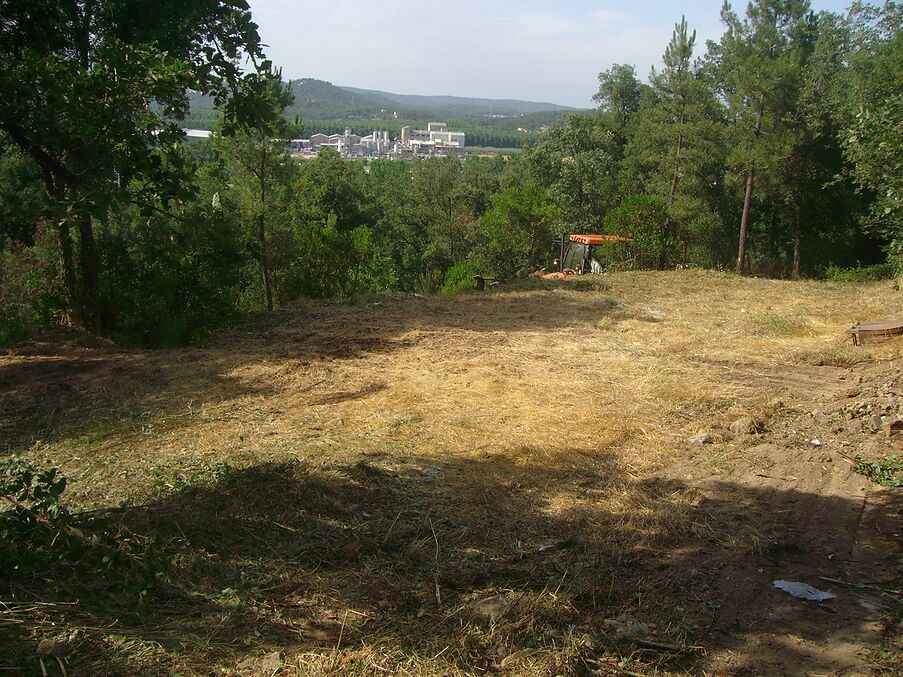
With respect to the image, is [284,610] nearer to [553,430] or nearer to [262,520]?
[262,520]

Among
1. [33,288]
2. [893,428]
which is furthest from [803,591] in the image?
[33,288]

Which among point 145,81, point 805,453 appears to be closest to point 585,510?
point 805,453

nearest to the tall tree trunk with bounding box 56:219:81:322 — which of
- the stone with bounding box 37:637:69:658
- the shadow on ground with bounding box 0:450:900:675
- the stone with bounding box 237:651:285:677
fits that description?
the shadow on ground with bounding box 0:450:900:675

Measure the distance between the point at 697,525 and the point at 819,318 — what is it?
24.7 ft

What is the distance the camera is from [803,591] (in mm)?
3096

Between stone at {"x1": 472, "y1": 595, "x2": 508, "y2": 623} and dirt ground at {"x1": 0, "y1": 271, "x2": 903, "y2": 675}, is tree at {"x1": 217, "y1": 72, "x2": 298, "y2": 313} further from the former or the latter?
stone at {"x1": 472, "y1": 595, "x2": 508, "y2": 623}

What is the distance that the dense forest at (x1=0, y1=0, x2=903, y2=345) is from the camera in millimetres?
3234

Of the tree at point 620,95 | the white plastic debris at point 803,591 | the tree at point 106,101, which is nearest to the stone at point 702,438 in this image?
the white plastic debris at point 803,591

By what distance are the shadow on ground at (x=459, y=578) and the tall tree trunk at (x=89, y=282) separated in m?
7.10

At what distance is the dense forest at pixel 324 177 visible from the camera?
323 cm

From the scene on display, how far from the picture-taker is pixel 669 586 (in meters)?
3.14

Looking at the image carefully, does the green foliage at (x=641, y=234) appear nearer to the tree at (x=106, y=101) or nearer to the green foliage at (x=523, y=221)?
the green foliage at (x=523, y=221)

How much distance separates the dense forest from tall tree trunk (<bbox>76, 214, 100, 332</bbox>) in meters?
0.03

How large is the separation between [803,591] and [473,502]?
180 centimetres
